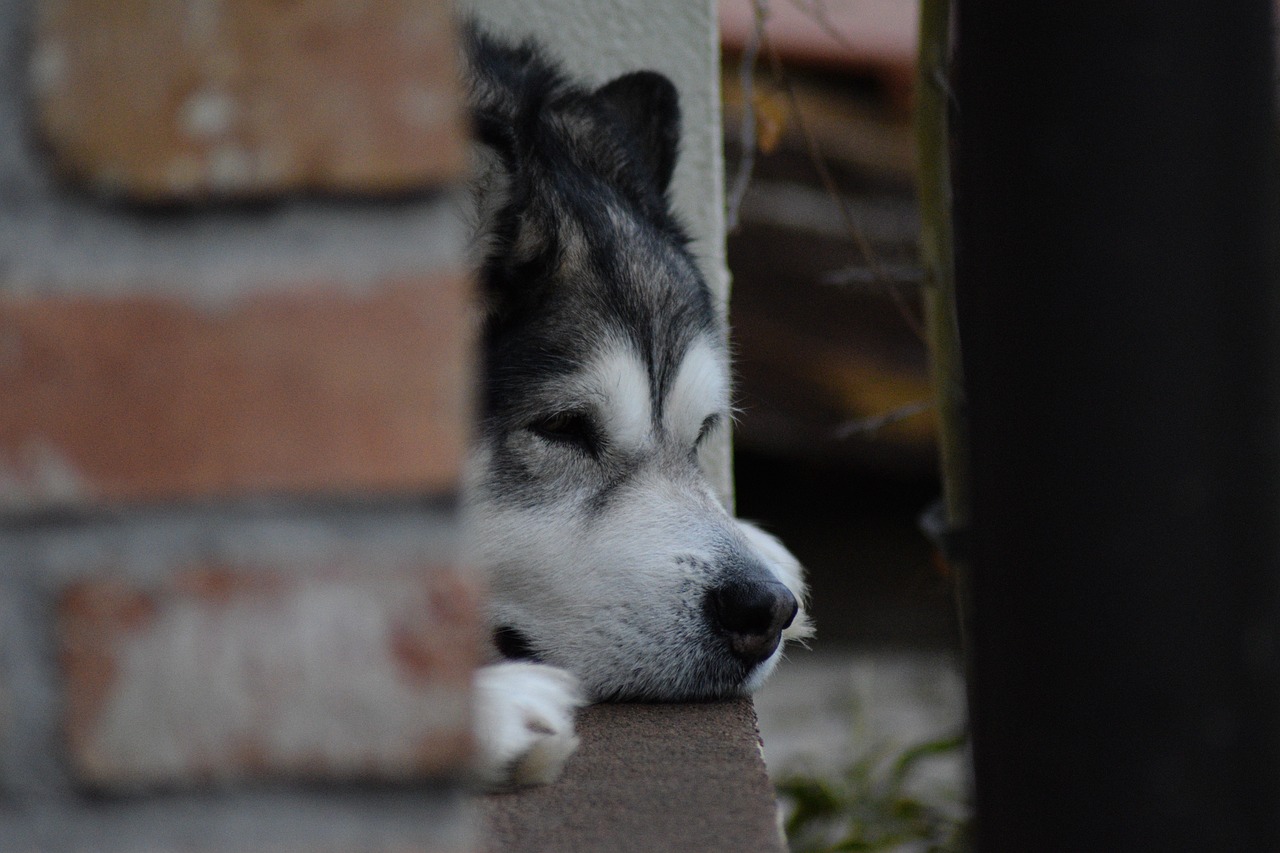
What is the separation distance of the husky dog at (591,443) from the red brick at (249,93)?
135 cm

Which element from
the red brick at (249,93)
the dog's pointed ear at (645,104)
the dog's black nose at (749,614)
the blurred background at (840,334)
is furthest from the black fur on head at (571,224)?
the blurred background at (840,334)

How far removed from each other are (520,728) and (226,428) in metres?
0.75

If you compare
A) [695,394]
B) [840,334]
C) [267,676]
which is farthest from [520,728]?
[840,334]

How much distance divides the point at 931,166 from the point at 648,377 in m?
0.95

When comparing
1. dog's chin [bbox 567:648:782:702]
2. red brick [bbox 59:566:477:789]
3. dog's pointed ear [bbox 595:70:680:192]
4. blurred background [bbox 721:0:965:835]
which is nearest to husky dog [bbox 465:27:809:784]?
dog's chin [bbox 567:648:782:702]

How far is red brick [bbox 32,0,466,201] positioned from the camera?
0.74m

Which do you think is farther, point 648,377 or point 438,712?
point 648,377

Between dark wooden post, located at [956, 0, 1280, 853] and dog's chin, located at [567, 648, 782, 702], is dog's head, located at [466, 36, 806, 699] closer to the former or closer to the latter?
dog's chin, located at [567, 648, 782, 702]

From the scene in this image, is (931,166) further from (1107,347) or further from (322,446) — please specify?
(322,446)

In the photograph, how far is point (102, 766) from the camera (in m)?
0.75

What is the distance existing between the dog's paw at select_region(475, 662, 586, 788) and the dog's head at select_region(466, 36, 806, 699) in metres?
0.52

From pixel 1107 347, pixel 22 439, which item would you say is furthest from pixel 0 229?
pixel 1107 347

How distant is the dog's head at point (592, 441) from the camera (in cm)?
221

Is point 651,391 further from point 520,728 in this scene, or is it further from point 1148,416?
point 1148,416
